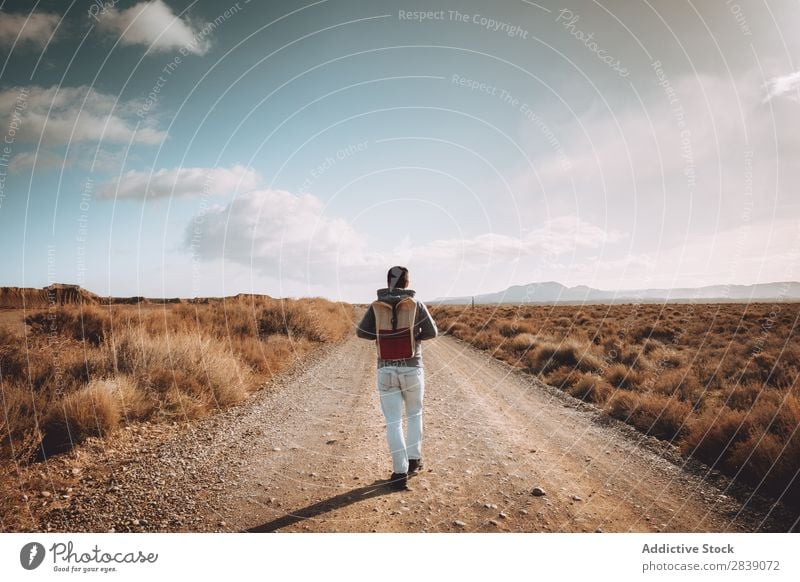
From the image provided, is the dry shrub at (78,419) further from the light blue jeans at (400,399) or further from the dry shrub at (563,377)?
the dry shrub at (563,377)

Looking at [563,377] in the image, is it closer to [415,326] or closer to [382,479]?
[415,326]

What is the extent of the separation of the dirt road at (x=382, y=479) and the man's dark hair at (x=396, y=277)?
8.04ft

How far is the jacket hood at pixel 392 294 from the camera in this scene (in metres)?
4.68

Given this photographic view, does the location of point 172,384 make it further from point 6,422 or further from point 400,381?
point 400,381

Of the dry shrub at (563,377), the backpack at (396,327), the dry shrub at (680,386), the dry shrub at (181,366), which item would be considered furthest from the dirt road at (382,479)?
the dry shrub at (563,377)

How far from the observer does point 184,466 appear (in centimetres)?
482

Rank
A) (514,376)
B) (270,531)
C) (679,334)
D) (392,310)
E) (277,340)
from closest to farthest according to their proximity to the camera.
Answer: (270,531), (392,310), (514,376), (277,340), (679,334)

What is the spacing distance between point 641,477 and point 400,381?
3.44 meters

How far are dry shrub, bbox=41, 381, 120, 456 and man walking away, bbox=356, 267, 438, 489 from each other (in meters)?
4.07

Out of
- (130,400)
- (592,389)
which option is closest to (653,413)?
(592,389)

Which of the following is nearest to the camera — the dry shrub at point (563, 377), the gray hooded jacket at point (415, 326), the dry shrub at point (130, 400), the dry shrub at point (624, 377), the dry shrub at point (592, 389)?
the gray hooded jacket at point (415, 326)
